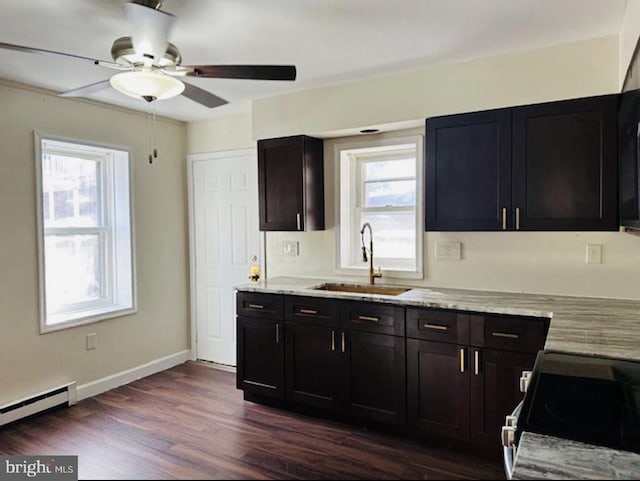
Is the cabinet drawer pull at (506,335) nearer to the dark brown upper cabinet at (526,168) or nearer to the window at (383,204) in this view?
the dark brown upper cabinet at (526,168)

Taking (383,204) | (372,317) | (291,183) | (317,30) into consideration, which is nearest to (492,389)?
(372,317)

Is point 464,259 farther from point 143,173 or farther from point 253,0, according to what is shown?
point 143,173

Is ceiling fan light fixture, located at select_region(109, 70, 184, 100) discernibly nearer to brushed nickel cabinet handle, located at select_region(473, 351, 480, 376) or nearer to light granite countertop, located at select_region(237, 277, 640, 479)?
light granite countertop, located at select_region(237, 277, 640, 479)

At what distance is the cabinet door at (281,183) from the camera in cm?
349

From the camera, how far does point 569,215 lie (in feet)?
8.29

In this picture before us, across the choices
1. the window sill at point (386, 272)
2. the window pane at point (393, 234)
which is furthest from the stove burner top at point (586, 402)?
the window pane at point (393, 234)

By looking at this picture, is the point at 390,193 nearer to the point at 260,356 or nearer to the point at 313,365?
the point at 313,365

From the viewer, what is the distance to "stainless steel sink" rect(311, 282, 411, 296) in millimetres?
3270

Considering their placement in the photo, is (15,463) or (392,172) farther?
(392,172)

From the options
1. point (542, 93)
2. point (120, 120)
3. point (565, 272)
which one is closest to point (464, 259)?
point (565, 272)

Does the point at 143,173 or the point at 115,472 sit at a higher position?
the point at 143,173

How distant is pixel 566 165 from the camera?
99.3 inches

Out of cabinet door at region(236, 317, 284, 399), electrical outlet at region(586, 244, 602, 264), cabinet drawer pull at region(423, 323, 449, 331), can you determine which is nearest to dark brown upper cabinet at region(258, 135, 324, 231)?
cabinet door at region(236, 317, 284, 399)

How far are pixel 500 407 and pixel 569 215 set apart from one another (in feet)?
3.76
